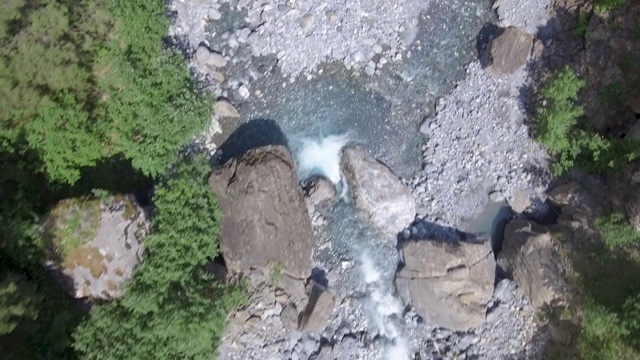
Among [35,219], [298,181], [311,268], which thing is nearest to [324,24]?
[298,181]

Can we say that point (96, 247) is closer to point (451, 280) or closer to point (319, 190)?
point (319, 190)

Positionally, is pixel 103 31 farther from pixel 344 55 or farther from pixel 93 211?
pixel 344 55

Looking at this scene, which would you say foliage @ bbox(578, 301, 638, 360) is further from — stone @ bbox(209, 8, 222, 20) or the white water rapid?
stone @ bbox(209, 8, 222, 20)

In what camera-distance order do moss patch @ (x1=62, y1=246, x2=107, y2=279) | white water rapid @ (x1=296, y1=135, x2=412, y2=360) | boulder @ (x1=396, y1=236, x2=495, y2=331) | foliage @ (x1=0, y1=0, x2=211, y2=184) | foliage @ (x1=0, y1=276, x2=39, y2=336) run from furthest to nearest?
1. white water rapid @ (x1=296, y1=135, x2=412, y2=360)
2. boulder @ (x1=396, y1=236, x2=495, y2=331)
3. moss patch @ (x1=62, y1=246, x2=107, y2=279)
4. foliage @ (x1=0, y1=0, x2=211, y2=184)
5. foliage @ (x1=0, y1=276, x2=39, y2=336)

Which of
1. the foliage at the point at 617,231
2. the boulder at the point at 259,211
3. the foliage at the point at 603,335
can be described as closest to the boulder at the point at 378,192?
the boulder at the point at 259,211

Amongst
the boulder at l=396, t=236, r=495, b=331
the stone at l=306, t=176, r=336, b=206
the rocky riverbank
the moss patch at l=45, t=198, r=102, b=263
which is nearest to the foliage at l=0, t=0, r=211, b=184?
the moss patch at l=45, t=198, r=102, b=263
